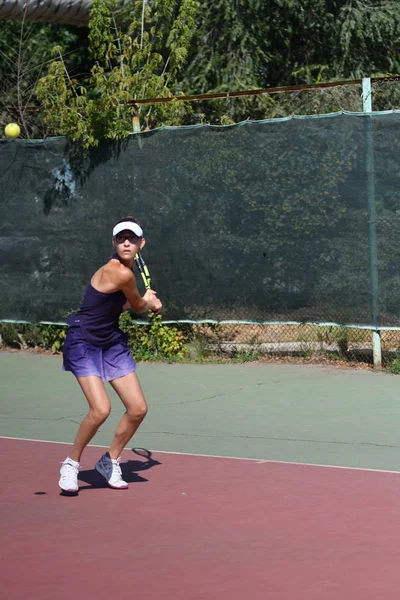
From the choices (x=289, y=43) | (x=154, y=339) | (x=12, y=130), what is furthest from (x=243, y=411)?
(x=289, y=43)

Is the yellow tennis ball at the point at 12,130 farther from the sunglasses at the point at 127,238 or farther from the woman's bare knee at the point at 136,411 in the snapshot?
the woman's bare knee at the point at 136,411

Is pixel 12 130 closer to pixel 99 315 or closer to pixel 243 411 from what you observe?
pixel 243 411

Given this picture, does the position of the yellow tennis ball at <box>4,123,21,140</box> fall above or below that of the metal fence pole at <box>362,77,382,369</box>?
above

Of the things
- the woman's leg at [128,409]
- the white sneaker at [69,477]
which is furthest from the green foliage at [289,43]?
the white sneaker at [69,477]

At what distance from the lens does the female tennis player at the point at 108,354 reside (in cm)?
649

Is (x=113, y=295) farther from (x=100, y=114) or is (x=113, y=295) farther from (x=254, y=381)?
(x=100, y=114)

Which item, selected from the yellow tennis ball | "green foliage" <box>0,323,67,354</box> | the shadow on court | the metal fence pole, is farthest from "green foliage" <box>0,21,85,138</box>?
the shadow on court

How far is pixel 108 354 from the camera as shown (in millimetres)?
6695

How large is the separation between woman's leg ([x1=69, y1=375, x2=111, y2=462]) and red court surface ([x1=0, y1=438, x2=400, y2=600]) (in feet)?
0.99

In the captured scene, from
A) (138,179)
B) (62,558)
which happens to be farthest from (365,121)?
(62,558)

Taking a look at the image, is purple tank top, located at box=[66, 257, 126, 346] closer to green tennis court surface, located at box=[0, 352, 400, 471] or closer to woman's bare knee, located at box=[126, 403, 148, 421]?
woman's bare knee, located at box=[126, 403, 148, 421]

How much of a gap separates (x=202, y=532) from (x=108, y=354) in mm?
1493

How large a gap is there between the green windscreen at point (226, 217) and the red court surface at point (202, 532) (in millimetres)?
3410

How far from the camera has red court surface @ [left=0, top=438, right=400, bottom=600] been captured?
475cm
